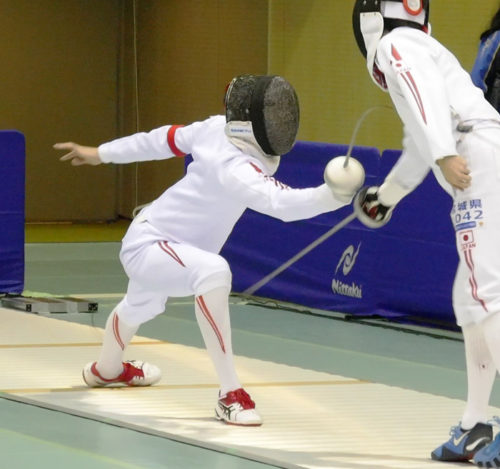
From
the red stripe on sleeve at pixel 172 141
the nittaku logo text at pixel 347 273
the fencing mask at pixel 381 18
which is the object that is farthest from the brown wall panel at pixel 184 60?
the fencing mask at pixel 381 18

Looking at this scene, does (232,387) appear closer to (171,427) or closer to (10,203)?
(171,427)

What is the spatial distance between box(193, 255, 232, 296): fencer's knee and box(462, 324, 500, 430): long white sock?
90 centimetres

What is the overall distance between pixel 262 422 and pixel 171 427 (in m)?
0.31

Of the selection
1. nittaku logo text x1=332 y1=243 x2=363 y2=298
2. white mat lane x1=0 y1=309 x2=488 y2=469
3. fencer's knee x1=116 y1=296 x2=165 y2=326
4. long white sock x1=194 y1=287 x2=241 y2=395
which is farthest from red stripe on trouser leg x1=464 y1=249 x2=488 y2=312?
nittaku logo text x1=332 y1=243 x2=363 y2=298

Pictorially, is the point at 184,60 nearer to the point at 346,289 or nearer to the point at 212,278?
the point at 346,289

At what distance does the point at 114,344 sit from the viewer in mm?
4828

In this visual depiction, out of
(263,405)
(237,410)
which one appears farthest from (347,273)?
(237,410)

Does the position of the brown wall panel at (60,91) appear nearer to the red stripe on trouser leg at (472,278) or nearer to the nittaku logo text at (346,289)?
the nittaku logo text at (346,289)

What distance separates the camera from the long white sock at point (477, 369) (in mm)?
3791

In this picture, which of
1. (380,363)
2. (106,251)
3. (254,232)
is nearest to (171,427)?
(380,363)

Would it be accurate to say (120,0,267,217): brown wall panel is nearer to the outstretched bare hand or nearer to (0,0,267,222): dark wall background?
(0,0,267,222): dark wall background

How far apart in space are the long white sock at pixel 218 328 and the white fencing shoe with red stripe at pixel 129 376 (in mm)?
607

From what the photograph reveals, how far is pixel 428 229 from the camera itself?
666cm

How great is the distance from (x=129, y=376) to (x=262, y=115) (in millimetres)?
1156
